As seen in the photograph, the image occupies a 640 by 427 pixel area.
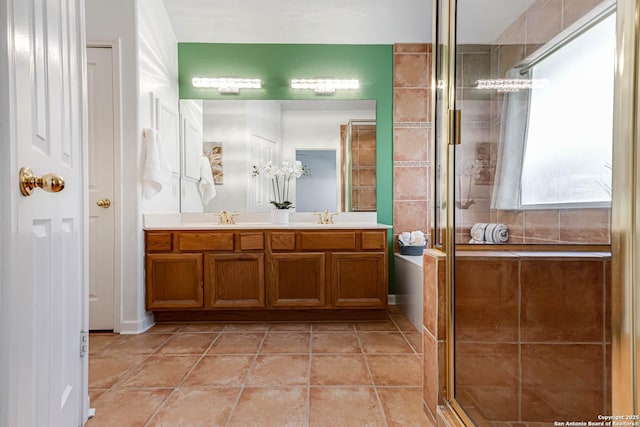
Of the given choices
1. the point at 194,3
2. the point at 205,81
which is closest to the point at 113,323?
the point at 205,81

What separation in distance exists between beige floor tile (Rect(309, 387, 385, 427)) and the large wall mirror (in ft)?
6.05

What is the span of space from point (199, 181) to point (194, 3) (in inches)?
59.9

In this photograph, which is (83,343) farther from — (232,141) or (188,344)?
(232,141)

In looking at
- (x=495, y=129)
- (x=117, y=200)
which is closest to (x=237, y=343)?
(x=117, y=200)

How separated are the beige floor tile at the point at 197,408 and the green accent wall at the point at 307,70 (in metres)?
2.07

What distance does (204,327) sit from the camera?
2625mm

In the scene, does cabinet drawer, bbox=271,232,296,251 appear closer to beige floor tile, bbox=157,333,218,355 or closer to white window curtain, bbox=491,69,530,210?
beige floor tile, bbox=157,333,218,355

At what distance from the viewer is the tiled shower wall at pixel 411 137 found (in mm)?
3207

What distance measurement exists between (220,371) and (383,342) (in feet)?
3.52

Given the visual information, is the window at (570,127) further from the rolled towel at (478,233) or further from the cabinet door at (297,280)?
the cabinet door at (297,280)

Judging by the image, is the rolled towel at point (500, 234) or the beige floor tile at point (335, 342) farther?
Answer: the beige floor tile at point (335, 342)

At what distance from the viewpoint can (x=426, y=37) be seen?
10.3 ft

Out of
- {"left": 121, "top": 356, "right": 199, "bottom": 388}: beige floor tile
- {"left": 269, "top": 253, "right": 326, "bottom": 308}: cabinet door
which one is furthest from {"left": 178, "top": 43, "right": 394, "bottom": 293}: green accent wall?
{"left": 121, "top": 356, "right": 199, "bottom": 388}: beige floor tile

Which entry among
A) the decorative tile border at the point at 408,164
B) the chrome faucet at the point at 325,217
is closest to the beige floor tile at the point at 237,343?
the chrome faucet at the point at 325,217
